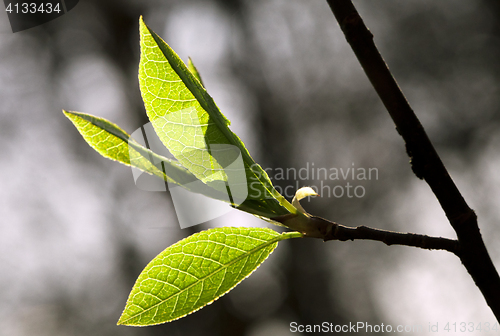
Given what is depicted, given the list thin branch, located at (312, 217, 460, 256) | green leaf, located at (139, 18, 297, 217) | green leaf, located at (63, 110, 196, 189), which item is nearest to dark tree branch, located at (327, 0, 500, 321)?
thin branch, located at (312, 217, 460, 256)

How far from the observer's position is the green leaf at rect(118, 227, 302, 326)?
2.26 feet

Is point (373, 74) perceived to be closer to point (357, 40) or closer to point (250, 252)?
point (357, 40)

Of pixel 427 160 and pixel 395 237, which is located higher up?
pixel 427 160

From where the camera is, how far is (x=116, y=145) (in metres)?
0.66

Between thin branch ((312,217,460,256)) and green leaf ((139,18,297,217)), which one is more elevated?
green leaf ((139,18,297,217))

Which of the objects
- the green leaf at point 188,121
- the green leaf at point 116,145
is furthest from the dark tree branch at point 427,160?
the green leaf at point 116,145

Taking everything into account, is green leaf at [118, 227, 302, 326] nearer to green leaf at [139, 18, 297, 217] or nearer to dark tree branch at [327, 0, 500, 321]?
green leaf at [139, 18, 297, 217]

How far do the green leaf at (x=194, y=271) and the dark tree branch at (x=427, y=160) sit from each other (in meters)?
0.30

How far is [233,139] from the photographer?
0.67 m

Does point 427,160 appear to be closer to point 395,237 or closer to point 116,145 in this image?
point 395,237

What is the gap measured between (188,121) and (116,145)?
161 mm

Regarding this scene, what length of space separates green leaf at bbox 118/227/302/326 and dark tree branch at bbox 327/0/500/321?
0.99 ft

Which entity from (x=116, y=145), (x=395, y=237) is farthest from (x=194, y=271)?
(x=395, y=237)

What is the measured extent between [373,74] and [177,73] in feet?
1.21
